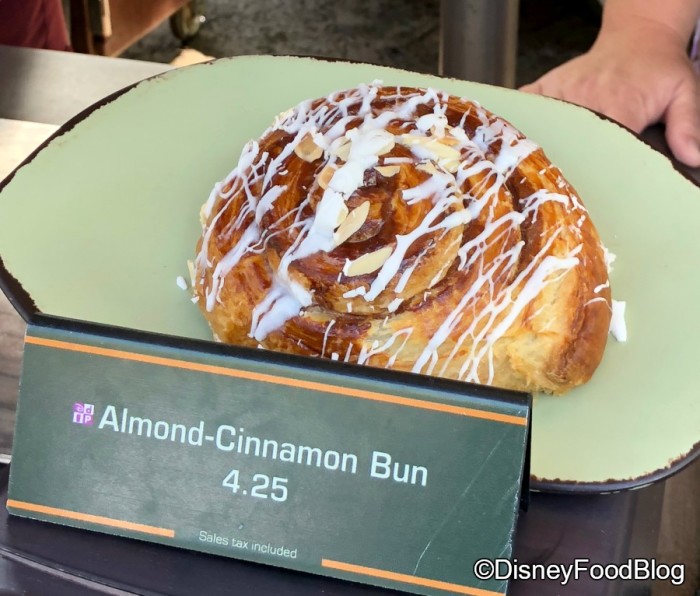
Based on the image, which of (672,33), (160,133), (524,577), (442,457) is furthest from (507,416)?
(672,33)

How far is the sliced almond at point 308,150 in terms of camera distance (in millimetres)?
927

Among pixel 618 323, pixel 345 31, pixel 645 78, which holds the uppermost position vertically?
pixel 645 78

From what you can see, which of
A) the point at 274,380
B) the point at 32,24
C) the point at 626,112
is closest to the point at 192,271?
the point at 274,380

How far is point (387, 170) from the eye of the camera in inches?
34.0

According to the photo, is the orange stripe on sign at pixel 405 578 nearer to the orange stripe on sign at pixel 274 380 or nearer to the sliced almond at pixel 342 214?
the orange stripe on sign at pixel 274 380

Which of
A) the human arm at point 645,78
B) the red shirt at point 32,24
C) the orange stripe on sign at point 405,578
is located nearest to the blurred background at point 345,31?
the red shirt at point 32,24

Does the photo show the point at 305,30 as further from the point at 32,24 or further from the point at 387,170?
the point at 387,170

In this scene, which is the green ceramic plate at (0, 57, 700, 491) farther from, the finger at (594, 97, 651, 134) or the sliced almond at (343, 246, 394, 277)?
the sliced almond at (343, 246, 394, 277)

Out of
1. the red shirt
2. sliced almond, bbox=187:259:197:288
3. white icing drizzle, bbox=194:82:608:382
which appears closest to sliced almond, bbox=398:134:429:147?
white icing drizzle, bbox=194:82:608:382

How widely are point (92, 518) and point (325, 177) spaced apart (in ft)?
1.36

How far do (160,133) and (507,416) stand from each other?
78cm

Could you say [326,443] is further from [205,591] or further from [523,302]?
[523,302]

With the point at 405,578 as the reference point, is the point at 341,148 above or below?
above

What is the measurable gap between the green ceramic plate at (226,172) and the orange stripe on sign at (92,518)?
11.9 inches
